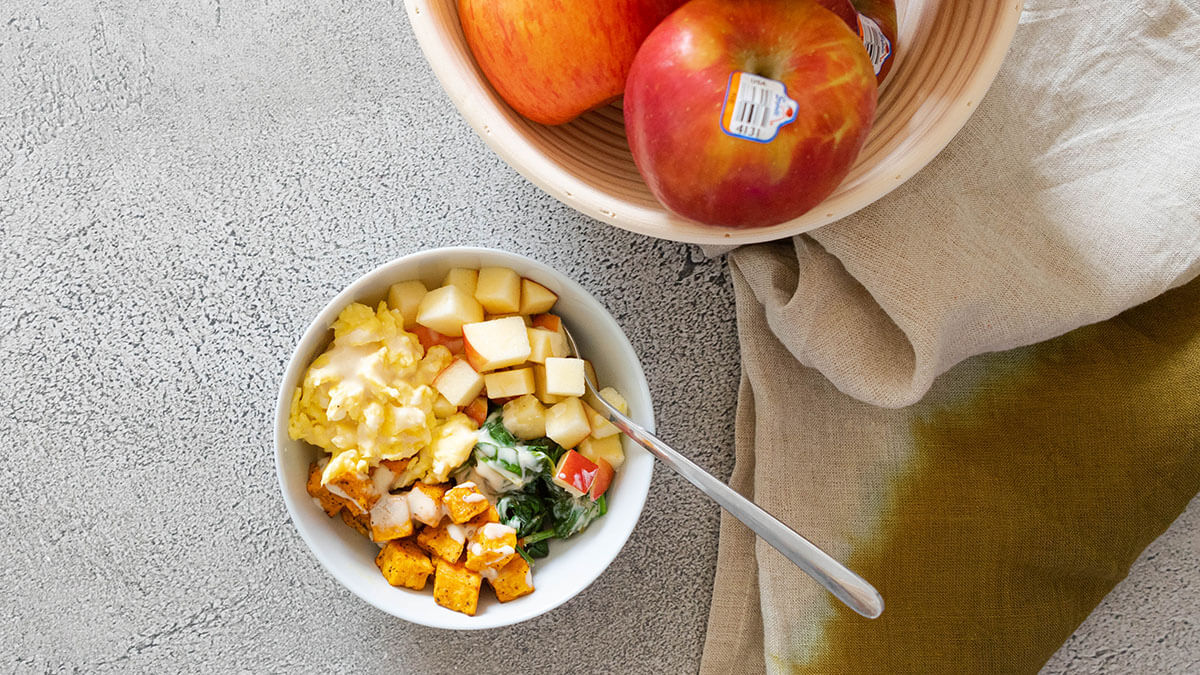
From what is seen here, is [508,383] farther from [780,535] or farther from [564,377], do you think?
[780,535]

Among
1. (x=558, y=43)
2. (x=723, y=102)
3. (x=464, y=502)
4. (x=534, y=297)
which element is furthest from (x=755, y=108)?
(x=464, y=502)

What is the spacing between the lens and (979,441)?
93 centimetres

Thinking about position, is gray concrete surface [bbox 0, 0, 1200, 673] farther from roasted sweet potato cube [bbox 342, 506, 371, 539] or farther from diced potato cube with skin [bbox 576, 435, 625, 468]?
A: diced potato cube with skin [bbox 576, 435, 625, 468]

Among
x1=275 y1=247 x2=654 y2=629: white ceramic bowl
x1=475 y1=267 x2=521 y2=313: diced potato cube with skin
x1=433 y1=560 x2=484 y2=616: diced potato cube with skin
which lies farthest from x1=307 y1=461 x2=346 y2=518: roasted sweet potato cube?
x1=475 y1=267 x2=521 y2=313: diced potato cube with skin

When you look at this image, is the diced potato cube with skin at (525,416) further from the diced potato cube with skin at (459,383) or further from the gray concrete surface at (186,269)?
the gray concrete surface at (186,269)

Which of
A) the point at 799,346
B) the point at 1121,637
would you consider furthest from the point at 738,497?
the point at 1121,637

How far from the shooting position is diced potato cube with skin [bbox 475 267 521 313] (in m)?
0.83

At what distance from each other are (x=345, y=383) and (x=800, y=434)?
0.43m

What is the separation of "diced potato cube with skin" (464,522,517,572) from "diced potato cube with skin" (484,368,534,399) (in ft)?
0.37

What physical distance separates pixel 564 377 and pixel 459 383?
93 mm

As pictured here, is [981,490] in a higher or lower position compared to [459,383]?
lower

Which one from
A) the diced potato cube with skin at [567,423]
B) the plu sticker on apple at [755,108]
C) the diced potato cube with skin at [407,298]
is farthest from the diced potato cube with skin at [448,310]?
the plu sticker on apple at [755,108]

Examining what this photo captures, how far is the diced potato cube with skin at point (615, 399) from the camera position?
860 millimetres

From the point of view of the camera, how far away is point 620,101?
80 centimetres
